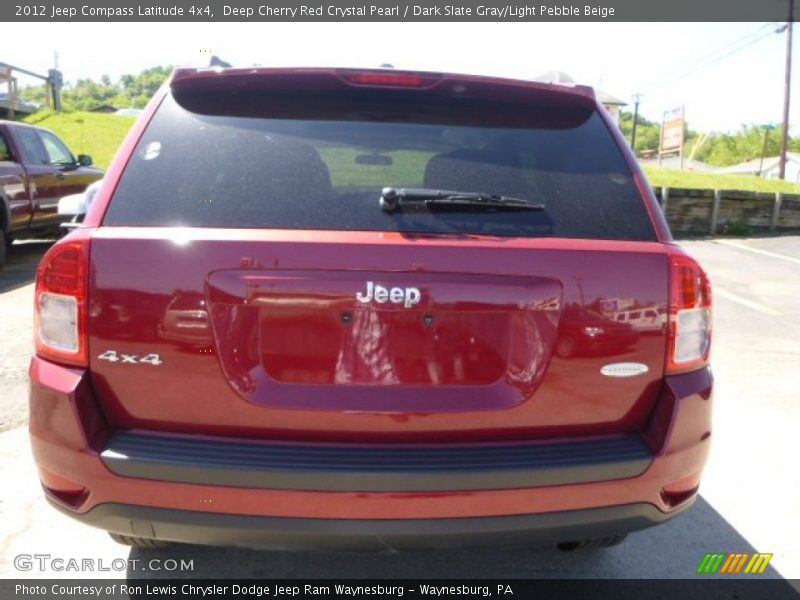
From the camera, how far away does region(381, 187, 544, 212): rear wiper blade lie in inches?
75.8

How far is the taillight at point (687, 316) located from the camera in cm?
197

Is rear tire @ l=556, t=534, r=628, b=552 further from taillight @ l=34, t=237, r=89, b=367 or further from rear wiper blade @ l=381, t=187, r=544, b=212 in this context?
taillight @ l=34, t=237, r=89, b=367

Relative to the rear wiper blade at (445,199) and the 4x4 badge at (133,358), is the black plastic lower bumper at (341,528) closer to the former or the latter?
the 4x4 badge at (133,358)

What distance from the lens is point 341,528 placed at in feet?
6.00

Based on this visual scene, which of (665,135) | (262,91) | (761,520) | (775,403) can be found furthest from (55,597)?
(665,135)

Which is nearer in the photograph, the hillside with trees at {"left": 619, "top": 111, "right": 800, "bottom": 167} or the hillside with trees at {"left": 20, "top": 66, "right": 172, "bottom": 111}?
the hillside with trees at {"left": 20, "top": 66, "right": 172, "bottom": 111}

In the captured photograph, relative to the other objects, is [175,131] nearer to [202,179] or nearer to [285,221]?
[202,179]

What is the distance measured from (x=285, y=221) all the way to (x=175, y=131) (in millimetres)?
526

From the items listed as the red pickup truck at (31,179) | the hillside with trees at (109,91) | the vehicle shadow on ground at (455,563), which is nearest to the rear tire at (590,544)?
the vehicle shadow on ground at (455,563)

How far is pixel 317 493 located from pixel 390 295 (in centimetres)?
57

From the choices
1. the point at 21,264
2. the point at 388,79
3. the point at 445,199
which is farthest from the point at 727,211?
the point at 445,199

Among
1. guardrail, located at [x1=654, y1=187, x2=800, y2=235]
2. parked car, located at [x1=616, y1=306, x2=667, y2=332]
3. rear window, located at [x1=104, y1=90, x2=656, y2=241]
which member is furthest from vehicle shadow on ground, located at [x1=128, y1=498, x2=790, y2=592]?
guardrail, located at [x1=654, y1=187, x2=800, y2=235]

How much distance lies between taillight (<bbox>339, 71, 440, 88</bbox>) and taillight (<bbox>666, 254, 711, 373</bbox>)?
0.95m

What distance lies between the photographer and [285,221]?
1.90m
